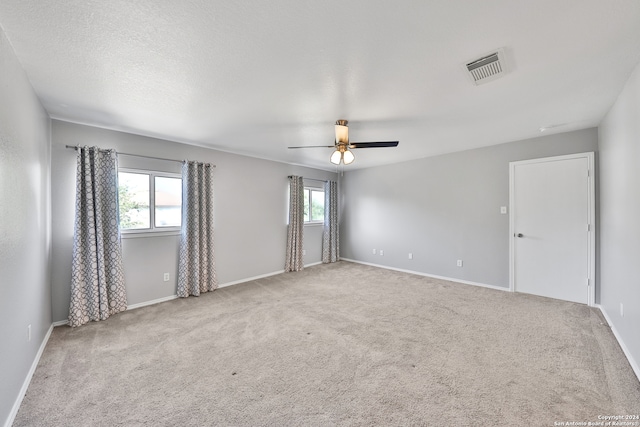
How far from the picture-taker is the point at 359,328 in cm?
288

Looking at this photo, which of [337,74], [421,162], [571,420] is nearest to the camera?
[571,420]

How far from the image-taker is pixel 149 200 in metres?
3.73

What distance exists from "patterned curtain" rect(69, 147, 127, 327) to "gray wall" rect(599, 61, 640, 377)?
5.26 m

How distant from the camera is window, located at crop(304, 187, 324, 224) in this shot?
6.07 meters

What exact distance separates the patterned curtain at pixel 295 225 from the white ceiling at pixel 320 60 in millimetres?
2340

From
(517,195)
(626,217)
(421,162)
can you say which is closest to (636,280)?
(626,217)

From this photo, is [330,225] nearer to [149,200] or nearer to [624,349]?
[149,200]

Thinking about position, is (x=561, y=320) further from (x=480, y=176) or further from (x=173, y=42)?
(x=173, y=42)

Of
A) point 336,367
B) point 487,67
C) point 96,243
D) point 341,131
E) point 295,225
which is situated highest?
point 487,67

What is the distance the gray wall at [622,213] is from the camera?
6.77 feet

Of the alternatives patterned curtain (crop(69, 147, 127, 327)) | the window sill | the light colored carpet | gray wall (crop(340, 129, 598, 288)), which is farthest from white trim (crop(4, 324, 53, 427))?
gray wall (crop(340, 129, 598, 288))

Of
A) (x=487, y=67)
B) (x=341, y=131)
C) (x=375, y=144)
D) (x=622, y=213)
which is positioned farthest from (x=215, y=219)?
(x=622, y=213)

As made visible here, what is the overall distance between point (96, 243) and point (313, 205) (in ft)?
13.4

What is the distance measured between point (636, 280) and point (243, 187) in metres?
4.94
